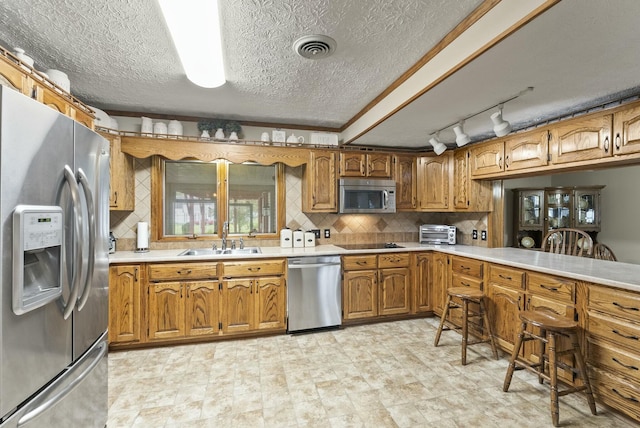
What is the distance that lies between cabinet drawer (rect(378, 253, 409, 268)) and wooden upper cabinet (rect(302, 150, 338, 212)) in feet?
2.73

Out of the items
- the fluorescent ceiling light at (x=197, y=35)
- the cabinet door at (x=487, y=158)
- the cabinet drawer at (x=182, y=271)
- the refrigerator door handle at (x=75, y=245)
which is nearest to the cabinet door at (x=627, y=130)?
the cabinet door at (x=487, y=158)

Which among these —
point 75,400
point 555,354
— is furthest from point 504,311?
point 75,400

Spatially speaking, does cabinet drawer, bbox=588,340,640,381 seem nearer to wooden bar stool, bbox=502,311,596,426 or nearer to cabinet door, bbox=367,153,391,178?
wooden bar stool, bbox=502,311,596,426

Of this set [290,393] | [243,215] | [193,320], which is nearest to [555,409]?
[290,393]

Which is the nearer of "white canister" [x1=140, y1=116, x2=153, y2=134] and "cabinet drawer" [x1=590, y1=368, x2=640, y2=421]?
"cabinet drawer" [x1=590, y1=368, x2=640, y2=421]

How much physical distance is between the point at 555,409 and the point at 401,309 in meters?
1.80

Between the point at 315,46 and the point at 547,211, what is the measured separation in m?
4.98

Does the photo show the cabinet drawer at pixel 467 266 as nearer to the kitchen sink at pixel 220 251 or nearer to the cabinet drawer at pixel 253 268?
the cabinet drawer at pixel 253 268

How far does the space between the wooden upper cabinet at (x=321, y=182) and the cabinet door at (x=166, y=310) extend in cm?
172

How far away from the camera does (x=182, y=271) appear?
114 inches

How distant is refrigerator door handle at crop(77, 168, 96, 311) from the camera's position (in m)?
1.30

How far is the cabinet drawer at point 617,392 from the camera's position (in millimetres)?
1787

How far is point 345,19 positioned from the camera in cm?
170

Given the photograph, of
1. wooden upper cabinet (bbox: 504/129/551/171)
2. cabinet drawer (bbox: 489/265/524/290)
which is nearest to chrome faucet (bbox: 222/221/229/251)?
cabinet drawer (bbox: 489/265/524/290)
